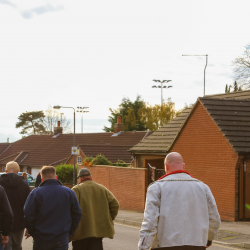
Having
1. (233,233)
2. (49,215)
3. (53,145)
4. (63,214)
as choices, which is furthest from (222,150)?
(53,145)

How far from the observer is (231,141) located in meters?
15.1

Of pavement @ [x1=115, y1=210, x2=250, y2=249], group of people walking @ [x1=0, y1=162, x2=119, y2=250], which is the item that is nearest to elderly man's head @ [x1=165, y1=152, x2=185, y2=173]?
group of people walking @ [x1=0, y1=162, x2=119, y2=250]

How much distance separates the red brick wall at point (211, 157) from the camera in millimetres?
15008

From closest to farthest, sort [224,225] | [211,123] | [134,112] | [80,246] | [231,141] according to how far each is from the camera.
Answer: [80,246] < [224,225] < [231,141] < [211,123] < [134,112]

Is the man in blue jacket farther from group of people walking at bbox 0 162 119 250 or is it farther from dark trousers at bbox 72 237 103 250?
dark trousers at bbox 72 237 103 250

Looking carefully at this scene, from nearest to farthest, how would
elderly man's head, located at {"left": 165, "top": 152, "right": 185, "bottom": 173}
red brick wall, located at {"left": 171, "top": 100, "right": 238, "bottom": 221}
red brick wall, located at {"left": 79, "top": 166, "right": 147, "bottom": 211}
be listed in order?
elderly man's head, located at {"left": 165, "top": 152, "right": 185, "bottom": 173}
red brick wall, located at {"left": 171, "top": 100, "right": 238, "bottom": 221}
red brick wall, located at {"left": 79, "top": 166, "right": 147, "bottom": 211}

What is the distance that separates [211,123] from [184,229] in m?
12.1

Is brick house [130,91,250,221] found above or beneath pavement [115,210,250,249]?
above

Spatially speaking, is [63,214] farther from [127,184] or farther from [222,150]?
[127,184]

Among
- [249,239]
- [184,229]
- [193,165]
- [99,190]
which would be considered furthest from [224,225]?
[184,229]

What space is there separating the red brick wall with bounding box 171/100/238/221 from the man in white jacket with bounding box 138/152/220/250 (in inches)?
430

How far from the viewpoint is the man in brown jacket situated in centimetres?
588

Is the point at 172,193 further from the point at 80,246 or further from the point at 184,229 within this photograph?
the point at 80,246

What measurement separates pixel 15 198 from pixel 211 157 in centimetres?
1067
